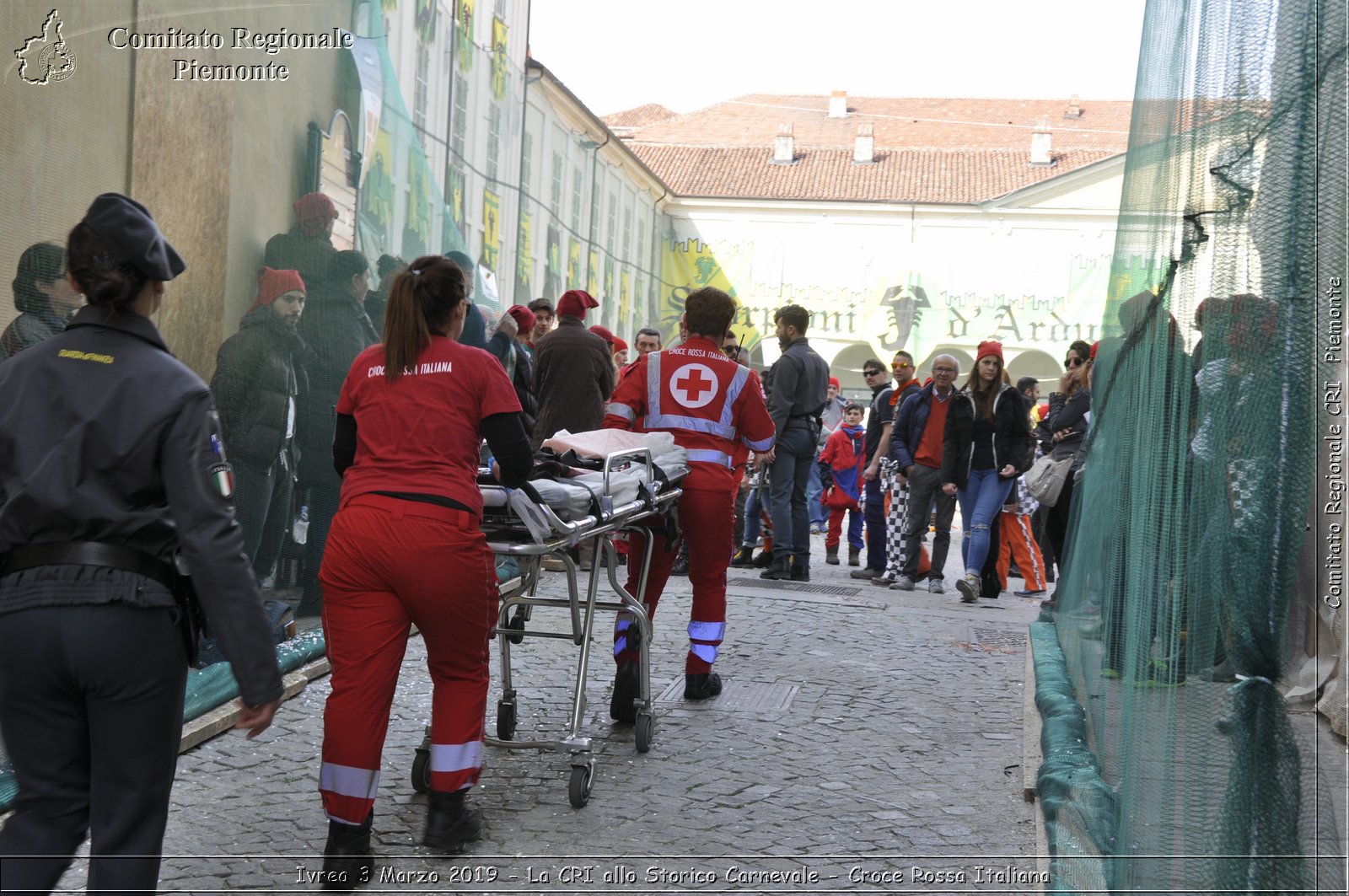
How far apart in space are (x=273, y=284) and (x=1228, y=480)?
5.22m

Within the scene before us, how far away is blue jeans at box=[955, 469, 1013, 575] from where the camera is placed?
11211mm

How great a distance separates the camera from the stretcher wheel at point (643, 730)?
5617 mm

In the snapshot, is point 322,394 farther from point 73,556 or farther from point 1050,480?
point 1050,480

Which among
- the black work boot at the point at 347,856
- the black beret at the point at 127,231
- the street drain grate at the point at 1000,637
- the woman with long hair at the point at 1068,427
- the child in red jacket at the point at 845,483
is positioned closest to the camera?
the black beret at the point at 127,231

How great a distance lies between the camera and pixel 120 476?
9.23 feet

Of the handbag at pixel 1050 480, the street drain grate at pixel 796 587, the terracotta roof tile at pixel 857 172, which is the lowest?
the street drain grate at pixel 796 587

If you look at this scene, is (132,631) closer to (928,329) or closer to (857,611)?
(857,611)

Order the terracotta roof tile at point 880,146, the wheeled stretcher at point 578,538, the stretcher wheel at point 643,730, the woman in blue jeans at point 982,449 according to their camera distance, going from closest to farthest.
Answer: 1. the wheeled stretcher at point 578,538
2. the stretcher wheel at point 643,730
3. the woman in blue jeans at point 982,449
4. the terracotta roof tile at point 880,146

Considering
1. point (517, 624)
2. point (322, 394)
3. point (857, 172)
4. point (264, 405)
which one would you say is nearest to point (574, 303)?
point (322, 394)

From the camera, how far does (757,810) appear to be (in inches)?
194

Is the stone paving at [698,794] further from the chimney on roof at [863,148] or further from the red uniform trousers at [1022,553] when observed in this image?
the chimney on roof at [863,148]

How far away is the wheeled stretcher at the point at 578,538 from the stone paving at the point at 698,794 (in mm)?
147

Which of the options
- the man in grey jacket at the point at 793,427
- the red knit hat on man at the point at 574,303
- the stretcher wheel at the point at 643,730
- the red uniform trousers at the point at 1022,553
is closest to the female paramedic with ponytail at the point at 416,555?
the stretcher wheel at the point at 643,730

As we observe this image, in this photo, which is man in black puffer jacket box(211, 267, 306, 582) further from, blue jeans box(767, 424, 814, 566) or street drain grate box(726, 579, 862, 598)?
blue jeans box(767, 424, 814, 566)
